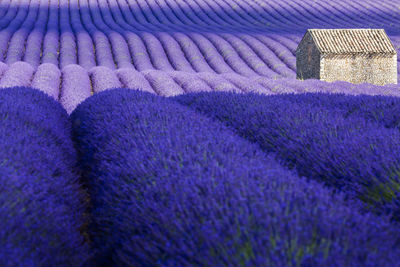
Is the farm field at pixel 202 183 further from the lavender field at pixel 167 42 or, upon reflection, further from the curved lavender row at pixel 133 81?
the curved lavender row at pixel 133 81

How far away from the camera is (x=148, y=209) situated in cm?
197

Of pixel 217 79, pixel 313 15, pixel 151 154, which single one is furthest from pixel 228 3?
pixel 151 154

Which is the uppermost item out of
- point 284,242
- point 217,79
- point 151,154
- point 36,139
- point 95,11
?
point 284,242

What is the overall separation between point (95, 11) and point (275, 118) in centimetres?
3068

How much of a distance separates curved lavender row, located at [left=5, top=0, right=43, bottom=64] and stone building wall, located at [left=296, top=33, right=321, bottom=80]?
11.1 metres

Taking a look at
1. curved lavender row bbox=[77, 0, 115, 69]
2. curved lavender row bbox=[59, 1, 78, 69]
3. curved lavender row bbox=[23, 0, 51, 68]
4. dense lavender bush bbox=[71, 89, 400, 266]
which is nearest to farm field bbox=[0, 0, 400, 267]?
dense lavender bush bbox=[71, 89, 400, 266]

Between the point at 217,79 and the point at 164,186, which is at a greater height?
the point at 164,186

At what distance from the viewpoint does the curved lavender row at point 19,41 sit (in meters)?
17.7

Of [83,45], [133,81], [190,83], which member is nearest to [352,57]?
[190,83]

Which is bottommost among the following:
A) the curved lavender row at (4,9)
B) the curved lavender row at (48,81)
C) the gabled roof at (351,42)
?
the curved lavender row at (4,9)

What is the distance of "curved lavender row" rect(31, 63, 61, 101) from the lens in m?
9.32

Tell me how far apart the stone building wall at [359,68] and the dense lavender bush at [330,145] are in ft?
33.8

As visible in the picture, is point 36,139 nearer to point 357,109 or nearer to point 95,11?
point 357,109

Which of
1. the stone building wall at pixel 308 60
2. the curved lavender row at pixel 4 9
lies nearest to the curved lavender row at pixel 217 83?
the stone building wall at pixel 308 60
